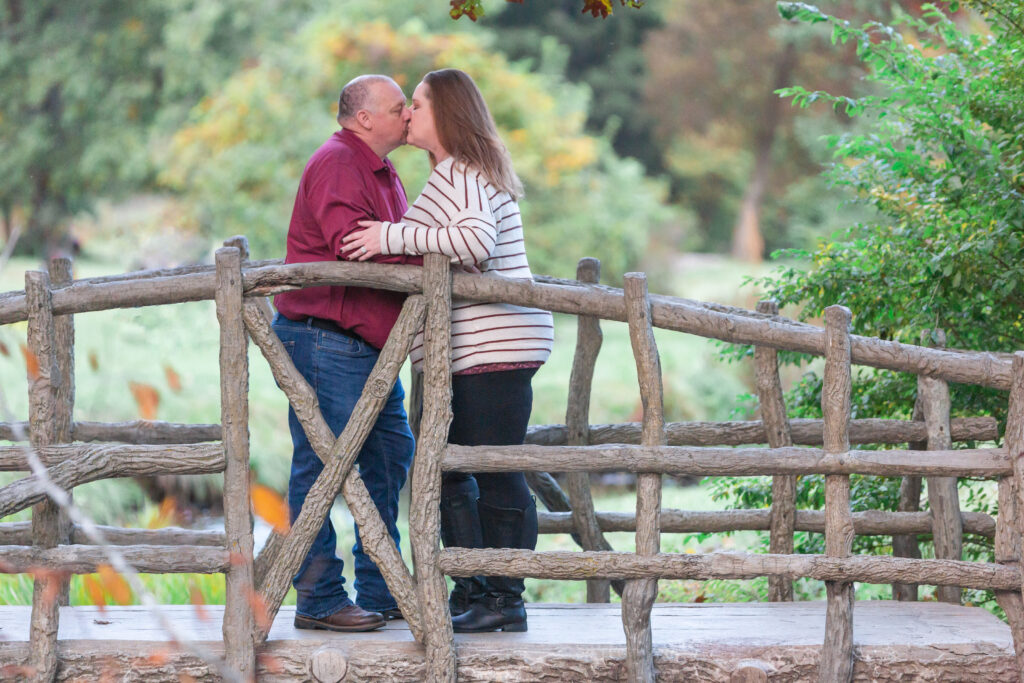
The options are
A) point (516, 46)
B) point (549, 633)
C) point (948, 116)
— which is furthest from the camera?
point (516, 46)

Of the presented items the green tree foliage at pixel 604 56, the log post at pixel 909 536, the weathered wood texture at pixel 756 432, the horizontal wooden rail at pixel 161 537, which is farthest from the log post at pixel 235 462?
the green tree foliage at pixel 604 56

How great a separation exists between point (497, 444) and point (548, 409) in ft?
22.9

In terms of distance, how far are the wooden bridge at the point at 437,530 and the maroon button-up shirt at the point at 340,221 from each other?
5.0 inches

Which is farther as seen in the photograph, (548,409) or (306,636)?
(548,409)

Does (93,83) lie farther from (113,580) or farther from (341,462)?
(113,580)

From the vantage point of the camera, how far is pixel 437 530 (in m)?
3.14

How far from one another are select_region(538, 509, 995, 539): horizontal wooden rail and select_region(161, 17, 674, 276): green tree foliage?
7.79 meters

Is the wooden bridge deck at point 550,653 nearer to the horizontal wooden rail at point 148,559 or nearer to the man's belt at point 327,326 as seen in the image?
the horizontal wooden rail at point 148,559

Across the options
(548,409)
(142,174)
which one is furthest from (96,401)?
(142,174)

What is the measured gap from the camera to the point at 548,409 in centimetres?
1019

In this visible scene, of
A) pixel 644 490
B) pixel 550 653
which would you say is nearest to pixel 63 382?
pixel 550 653

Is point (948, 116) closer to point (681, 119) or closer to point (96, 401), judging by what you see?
point (96, 401)

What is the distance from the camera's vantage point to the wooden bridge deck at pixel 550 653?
10.2 feet

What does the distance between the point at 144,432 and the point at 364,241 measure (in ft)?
4.62
